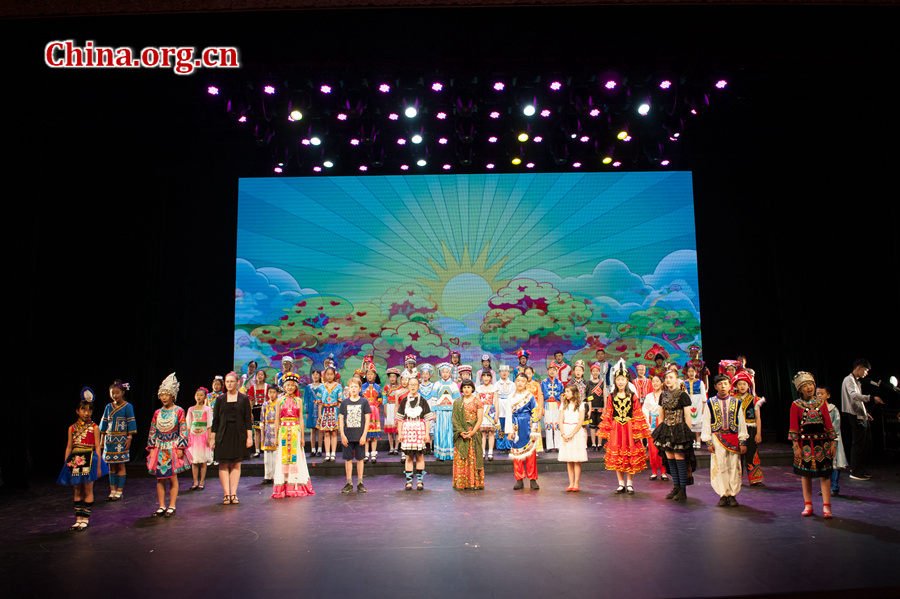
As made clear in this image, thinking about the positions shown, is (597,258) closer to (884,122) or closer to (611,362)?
(611,362)

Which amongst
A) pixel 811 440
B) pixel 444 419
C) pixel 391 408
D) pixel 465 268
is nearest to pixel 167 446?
pixel 444 419

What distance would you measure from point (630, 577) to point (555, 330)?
Answer: 7671 mm

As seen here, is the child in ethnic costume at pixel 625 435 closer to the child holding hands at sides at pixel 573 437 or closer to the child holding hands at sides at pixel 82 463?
the child holding hands at sides at pixel 573 437

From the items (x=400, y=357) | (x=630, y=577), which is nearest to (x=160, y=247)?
(x=400, y=357)

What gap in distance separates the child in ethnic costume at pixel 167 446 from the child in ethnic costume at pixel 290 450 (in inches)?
45.7

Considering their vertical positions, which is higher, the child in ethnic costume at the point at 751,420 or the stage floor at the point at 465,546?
the child in ethnic costume at the point at 751,420

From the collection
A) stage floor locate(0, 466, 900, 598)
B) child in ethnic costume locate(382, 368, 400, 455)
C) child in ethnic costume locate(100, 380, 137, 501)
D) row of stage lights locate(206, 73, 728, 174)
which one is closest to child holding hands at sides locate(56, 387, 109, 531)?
stage floor locate(0, 466, 900, 598)

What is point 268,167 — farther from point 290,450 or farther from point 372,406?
point 290,450

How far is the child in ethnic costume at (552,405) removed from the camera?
31.9 feet

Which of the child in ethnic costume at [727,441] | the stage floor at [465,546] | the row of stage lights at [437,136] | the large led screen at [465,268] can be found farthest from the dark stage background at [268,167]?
the child in ethnic costume at [727,441]

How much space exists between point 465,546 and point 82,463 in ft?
13.1

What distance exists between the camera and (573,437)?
24.0 ft

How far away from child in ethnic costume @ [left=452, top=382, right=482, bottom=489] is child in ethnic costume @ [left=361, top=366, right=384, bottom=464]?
213 cm

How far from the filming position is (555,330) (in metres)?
11.5
